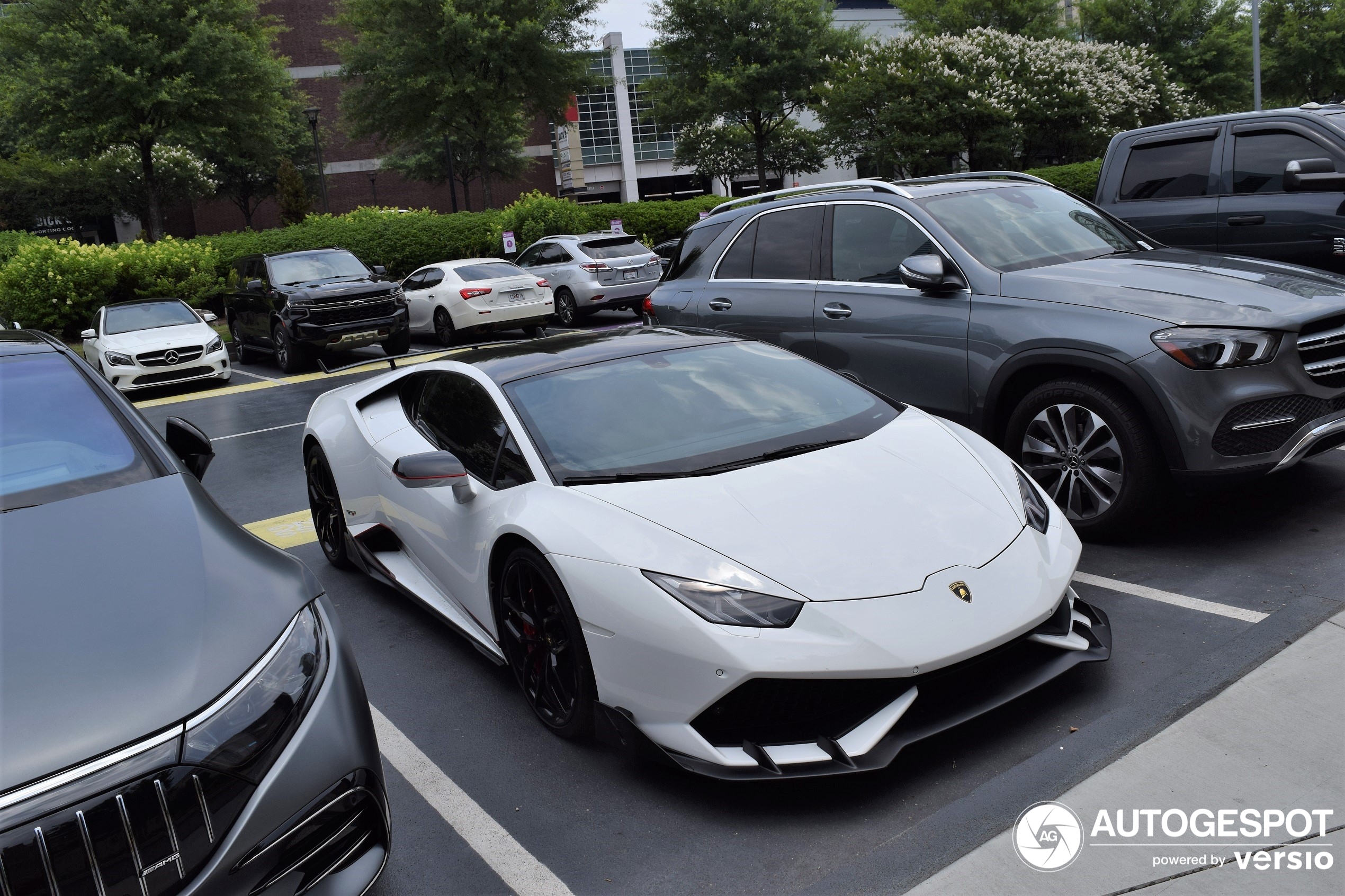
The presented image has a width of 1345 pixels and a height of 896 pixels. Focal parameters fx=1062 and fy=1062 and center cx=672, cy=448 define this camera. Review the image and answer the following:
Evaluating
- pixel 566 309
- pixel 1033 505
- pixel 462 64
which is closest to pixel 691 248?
pixel 1033 505

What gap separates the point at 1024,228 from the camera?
19.8 ft

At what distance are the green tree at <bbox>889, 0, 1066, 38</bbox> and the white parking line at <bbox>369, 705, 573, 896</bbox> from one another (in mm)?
39838

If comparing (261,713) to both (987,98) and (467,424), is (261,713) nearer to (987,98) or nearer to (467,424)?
(467,424)

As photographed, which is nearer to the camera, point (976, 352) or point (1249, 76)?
point (976, 352)

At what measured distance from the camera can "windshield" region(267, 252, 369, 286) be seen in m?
16.3

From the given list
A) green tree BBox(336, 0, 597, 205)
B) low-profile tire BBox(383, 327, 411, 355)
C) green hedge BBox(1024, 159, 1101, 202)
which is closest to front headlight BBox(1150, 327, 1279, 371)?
low-profile tire BBox(383, 327, 411, 355)

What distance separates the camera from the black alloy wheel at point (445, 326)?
17.2 meters

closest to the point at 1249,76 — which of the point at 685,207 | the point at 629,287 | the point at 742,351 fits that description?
the point at 685,207

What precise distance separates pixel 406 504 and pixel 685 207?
23.8 meters

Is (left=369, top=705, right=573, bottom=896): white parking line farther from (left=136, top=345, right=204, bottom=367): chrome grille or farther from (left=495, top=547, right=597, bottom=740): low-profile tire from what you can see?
(left=136, top=345, right=204, bottom=367): chrome grille

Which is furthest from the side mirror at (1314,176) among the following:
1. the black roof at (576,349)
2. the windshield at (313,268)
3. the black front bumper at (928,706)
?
the windshield at (313,268)

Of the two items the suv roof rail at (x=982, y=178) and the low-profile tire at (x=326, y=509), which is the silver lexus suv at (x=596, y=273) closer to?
the suv roof rail at (x=982, y=178)

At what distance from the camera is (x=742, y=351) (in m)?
4.75

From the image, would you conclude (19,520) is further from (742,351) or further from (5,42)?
(5,42)
